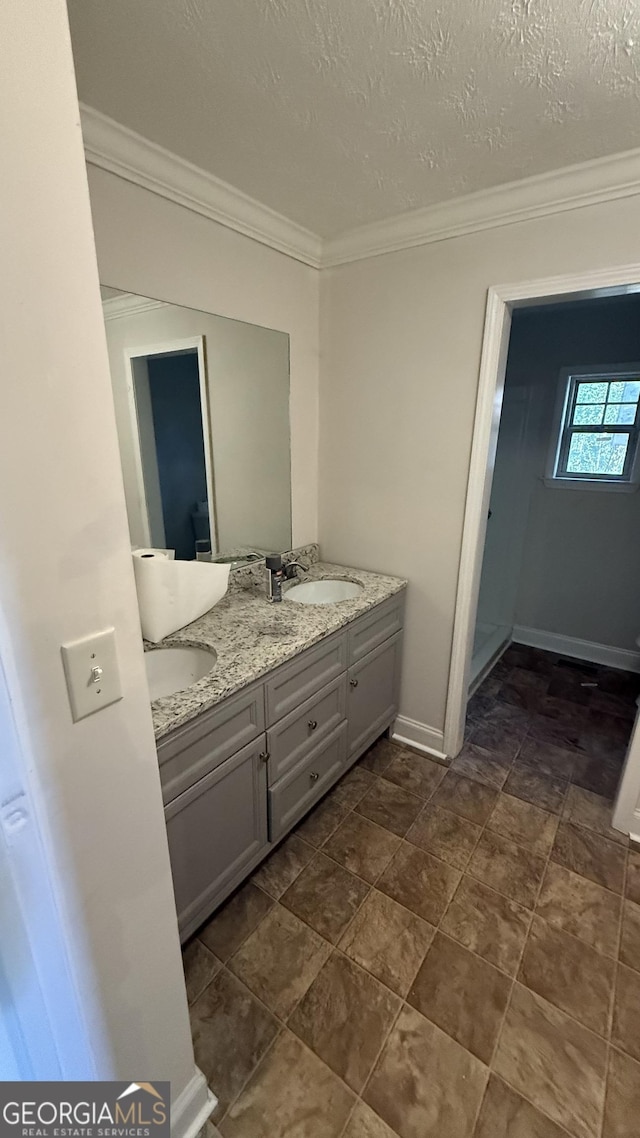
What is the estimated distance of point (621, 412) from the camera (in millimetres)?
2971

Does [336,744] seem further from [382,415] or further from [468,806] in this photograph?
[382,415]

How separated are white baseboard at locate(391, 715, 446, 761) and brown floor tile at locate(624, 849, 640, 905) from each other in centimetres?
79

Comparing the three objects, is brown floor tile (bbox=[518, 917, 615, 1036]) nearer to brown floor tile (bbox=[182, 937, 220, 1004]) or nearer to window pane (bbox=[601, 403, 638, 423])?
brown floor tile (bbox=[182, 937, 220, 1004])

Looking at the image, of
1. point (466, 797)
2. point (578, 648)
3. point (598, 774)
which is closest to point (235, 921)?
point (466, 797)

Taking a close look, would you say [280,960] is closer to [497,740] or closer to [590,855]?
[590,855]

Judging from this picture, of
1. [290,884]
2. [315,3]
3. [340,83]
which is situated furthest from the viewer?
[290,884]

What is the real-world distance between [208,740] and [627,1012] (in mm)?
1372

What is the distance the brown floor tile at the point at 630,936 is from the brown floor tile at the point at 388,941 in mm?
577

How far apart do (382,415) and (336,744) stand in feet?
4.69

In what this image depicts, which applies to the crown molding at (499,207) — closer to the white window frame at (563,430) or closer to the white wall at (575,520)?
the white wall at (575,520)

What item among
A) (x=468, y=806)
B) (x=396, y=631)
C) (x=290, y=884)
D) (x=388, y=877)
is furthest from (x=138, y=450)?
(x=468, y=806)

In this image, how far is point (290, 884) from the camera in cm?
165

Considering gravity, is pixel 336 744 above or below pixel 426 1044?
above

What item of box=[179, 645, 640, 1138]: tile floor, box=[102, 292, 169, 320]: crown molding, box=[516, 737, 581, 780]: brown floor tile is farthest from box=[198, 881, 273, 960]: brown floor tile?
box=[102, 292, 169, 320]: crown molding
